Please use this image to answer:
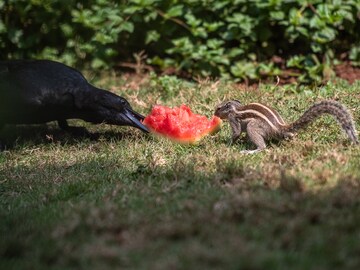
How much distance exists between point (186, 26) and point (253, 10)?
911 mm

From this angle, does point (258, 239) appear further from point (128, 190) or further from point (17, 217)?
point (17, 217)

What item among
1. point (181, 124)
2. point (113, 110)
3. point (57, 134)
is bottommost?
point (57, 134)

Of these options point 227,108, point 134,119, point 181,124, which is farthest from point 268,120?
point 134,119

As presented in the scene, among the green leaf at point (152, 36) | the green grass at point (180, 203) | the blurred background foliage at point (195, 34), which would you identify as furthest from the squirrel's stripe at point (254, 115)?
the green leaf at point (152, 36)

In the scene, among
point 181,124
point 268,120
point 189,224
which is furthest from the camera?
point 181,124

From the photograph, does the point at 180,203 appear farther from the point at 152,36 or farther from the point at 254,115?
the point at 152,36

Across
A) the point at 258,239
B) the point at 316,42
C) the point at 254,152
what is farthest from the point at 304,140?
the point at 316,42

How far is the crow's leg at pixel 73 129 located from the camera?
741 centimetres

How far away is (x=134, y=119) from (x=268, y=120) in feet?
5.18

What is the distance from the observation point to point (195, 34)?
30.5 ft

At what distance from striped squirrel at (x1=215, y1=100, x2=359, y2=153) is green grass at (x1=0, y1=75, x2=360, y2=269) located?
0.40 ft

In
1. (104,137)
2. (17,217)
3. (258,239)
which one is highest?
(258,239)

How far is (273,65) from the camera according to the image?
952 cm

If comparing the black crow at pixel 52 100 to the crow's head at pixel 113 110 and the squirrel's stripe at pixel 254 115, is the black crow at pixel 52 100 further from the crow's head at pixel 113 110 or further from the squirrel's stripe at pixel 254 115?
the squirrel's stripe at pixel 254 115
